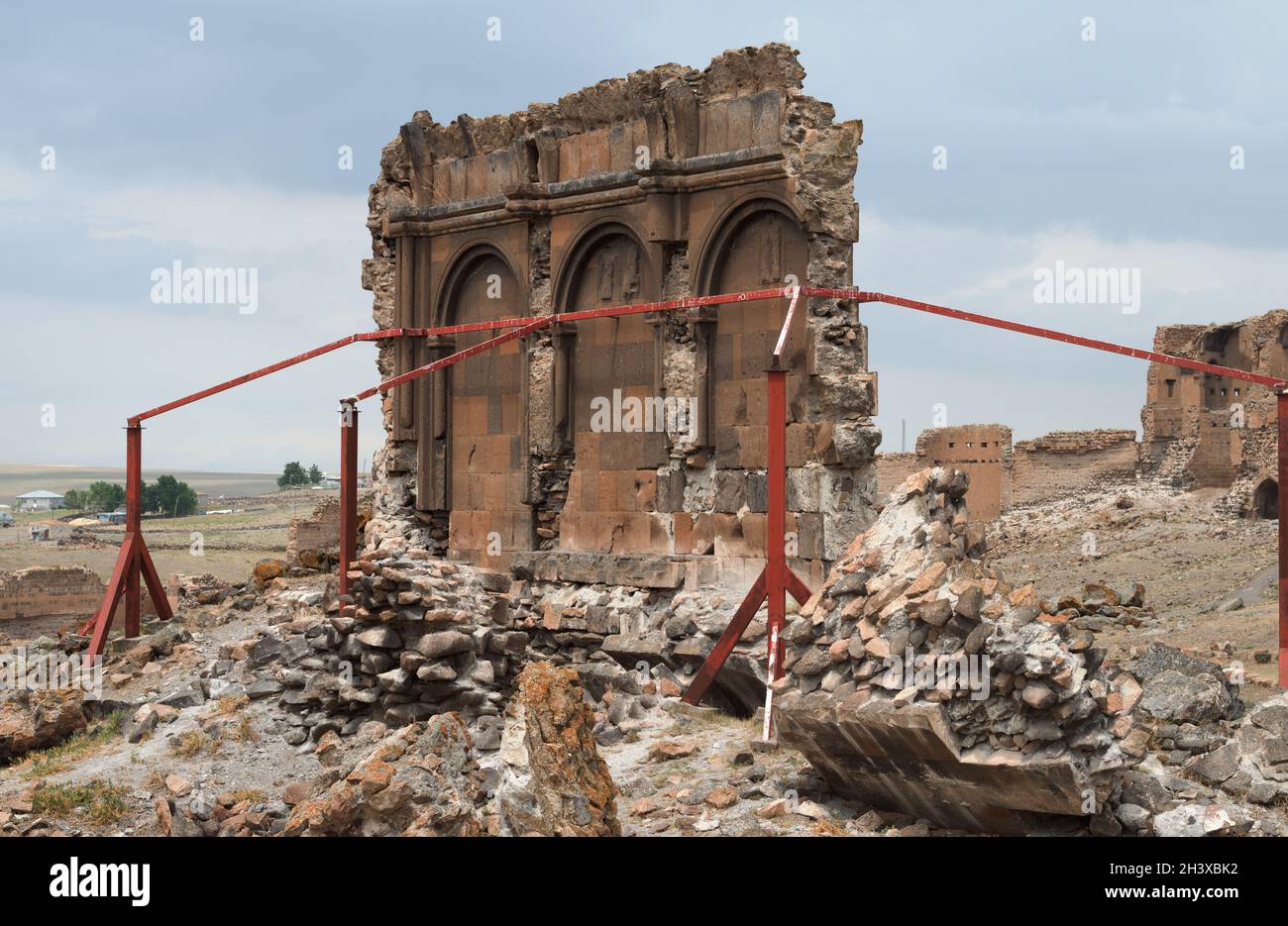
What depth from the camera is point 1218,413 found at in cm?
2994

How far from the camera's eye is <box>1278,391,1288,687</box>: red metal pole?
1005 cm

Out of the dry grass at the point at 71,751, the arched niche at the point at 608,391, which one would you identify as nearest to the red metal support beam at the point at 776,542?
the arched niche at the point at 608,391

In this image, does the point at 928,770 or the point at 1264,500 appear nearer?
the point at 928,770

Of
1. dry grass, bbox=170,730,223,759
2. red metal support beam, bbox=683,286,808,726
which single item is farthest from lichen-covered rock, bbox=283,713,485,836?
dry grass, bbox=170,730,223,759

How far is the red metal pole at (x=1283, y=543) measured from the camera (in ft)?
33.0

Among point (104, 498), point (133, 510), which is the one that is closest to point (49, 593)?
point (133, 510)

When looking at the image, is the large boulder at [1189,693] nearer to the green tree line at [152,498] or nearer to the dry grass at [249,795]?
the dry grass at [249,795]

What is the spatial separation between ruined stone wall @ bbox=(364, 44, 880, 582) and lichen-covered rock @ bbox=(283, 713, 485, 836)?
18.5 feet

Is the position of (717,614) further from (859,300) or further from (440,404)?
(440,404)

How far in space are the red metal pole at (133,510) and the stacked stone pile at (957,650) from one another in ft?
31.8

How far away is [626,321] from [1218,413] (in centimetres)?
2063

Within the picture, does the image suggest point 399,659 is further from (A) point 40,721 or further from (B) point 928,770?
(B) point 928,770

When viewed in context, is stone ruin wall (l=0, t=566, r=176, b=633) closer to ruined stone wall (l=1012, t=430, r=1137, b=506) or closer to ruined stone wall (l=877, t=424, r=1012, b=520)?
ruined stone wall (l=877, t=424, r=1012, b=520)

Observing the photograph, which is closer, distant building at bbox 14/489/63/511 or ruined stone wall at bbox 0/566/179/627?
ruined stone wall at bbox 0/566/179/627
